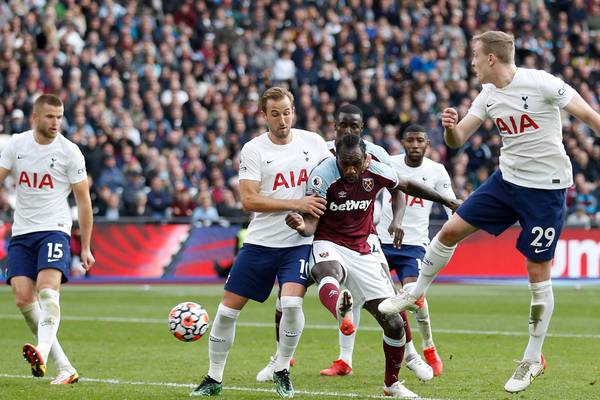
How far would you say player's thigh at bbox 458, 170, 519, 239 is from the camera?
9805 millimetres

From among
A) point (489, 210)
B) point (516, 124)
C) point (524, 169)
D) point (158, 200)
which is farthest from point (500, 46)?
point (158, 200)

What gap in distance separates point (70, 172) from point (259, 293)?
2229mm

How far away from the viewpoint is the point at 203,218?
25.2 metres

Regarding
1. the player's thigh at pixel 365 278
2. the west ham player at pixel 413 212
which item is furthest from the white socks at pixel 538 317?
the west ham player at pixel 413 212

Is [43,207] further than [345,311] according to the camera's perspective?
Yes

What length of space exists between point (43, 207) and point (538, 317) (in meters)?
4.49

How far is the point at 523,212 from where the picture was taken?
9.72 metres

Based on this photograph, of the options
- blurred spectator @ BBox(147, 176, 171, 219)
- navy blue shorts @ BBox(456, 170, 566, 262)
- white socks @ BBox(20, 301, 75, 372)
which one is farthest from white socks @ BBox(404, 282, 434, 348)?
blurred spectator @ BBox(147, 176, 171, 219)

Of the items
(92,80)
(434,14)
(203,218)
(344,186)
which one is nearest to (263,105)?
(344,186)

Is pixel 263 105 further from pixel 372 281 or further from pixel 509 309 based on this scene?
pixel 509 309

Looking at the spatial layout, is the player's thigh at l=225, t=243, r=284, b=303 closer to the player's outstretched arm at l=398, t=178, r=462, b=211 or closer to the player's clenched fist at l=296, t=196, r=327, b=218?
the player's clenched fist at l=296, t=196, r=327, b=218

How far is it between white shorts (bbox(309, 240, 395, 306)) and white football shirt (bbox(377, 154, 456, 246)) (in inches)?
112

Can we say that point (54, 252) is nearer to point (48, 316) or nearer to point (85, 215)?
point (85, 215)

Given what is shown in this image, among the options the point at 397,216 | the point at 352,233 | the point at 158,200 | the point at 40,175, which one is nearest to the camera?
the point at 352,233
